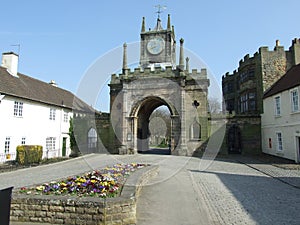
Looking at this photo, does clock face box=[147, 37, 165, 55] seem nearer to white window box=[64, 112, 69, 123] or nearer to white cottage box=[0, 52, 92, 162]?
white cottage box=[0, 52, 92, 162]

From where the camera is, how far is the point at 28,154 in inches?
675

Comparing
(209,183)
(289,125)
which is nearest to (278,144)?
(289,125)

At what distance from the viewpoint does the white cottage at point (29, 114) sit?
17422mm

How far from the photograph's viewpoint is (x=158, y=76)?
22.9m

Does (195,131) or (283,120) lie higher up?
(283,120)

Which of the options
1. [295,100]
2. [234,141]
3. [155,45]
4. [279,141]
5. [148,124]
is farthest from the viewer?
[148,124]

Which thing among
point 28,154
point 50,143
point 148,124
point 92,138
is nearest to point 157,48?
point 148,124

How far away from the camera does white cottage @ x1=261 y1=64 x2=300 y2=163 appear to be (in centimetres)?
1631

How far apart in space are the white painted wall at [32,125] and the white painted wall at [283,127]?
21408 mm

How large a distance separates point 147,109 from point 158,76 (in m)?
6.20

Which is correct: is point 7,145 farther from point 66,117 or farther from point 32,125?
point 66,117

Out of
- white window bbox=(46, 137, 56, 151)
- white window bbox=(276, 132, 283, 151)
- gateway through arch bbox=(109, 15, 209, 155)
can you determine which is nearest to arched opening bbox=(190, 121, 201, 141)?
gateway through arch bbox=(109, 15, 209, 155)

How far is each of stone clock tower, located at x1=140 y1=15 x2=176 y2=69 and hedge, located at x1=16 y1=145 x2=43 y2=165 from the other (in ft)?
54.2

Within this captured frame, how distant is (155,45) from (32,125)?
708 inches
